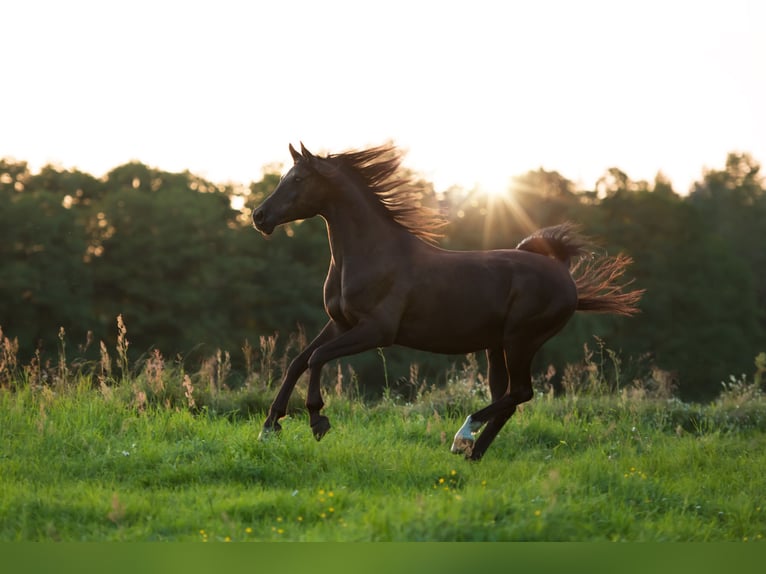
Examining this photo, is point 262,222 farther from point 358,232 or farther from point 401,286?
point 401,286

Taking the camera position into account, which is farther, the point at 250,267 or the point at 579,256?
the point at 250,267

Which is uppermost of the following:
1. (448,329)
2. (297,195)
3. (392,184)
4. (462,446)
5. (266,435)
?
(392,184)

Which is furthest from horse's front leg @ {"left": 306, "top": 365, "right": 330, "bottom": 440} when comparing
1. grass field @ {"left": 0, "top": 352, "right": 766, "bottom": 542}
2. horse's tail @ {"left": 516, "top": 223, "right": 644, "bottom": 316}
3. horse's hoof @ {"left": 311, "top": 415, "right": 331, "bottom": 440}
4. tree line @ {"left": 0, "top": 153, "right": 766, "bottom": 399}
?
tree line @ {"left": 0, "top": 153, "right": 766, "bottom": 399}

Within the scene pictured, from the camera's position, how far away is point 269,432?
726 cm

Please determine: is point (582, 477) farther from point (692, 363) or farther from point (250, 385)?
point (692, 363)

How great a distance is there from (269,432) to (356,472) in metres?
1.00

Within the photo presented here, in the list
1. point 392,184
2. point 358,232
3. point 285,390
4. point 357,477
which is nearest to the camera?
point 357,477

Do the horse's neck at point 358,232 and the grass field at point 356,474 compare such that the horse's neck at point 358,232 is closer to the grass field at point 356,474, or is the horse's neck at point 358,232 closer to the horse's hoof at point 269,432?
the horse's hoof at point 269,432

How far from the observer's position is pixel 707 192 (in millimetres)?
64438

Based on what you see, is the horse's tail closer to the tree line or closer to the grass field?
the grass field

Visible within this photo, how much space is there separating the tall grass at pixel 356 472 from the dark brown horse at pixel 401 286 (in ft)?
2.13

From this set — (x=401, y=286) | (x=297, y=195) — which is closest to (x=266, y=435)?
(x=401, y=286)

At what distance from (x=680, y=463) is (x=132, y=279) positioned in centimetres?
3400

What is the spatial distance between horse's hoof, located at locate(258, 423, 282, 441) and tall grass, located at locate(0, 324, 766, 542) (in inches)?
3.5
